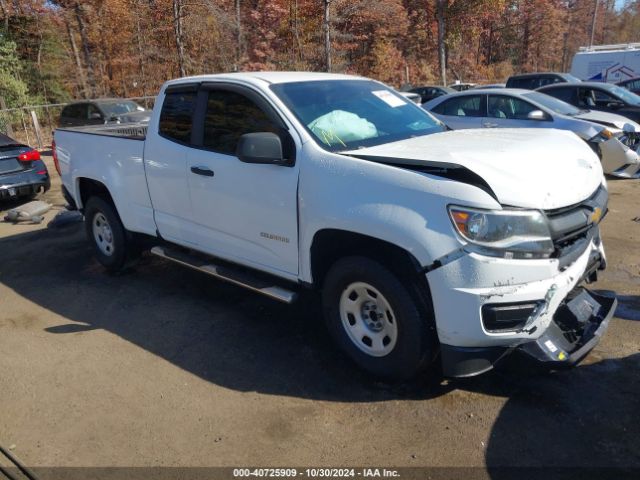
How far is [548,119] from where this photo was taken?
28.7 ft

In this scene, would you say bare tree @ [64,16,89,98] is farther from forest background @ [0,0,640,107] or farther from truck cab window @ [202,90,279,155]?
truck cab window @ [202,90,279,155]

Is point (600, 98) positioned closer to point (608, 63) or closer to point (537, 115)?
point (537, 115)

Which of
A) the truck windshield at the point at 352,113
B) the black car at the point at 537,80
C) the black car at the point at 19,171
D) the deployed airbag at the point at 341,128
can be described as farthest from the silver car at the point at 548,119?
the black car at the point at 537,80

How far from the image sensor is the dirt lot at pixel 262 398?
9.47ft

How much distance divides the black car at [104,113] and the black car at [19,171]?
5.84m

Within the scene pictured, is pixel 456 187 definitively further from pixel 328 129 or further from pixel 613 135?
pixel 613 135

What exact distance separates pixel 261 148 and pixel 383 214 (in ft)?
3.29

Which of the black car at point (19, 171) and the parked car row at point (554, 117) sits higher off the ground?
the parked car row at point (554, 117)

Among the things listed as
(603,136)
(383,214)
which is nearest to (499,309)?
(383,214)

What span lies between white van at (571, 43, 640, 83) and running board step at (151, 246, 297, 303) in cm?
2029

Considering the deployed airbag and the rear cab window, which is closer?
the deployed airbag

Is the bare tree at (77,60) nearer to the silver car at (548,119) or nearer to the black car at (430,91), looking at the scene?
the black car at (430,91)

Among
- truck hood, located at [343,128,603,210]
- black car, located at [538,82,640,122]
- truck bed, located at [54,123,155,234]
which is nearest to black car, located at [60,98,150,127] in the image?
truck bed, located at [54,123,155,234]

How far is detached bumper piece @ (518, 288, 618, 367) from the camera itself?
2.97 metres
